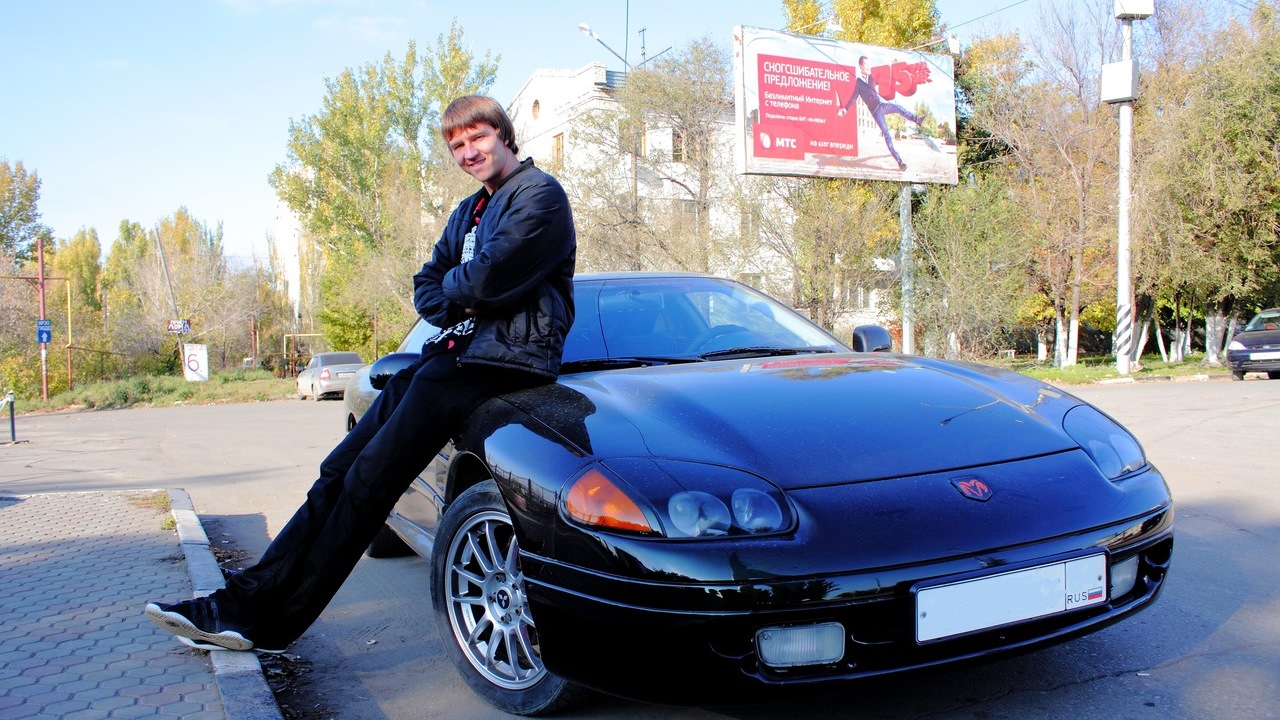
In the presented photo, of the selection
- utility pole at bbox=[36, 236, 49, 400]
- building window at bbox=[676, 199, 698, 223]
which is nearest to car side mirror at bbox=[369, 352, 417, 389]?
building window at bbox=[676, 199, 698, 223]

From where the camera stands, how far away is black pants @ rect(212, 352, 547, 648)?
119 inches

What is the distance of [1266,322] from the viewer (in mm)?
20734

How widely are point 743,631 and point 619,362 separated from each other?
1.42 meters

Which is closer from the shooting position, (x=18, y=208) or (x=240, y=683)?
(x=240, y=683)

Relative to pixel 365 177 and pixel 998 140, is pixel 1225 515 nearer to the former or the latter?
pixel 998 140

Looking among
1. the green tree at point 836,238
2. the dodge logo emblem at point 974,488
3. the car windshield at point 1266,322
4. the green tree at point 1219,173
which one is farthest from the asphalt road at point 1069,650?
the green tree at point 1219,173

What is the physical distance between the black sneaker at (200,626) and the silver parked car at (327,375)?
70.7 feet

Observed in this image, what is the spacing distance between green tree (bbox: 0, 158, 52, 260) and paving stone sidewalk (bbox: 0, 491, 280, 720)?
2318 inches

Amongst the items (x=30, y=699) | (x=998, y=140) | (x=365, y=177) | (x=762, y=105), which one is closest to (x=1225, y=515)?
(x=30, y=699)

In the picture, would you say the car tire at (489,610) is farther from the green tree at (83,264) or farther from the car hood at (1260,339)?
the green tree at (83,264)

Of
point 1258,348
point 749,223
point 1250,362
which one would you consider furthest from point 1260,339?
point 749,223

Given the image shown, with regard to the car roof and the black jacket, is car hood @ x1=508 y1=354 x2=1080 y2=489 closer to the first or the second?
the black jacket

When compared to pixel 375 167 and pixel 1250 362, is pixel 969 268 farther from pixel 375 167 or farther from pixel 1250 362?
pixel 375 167

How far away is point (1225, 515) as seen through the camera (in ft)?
17.4
